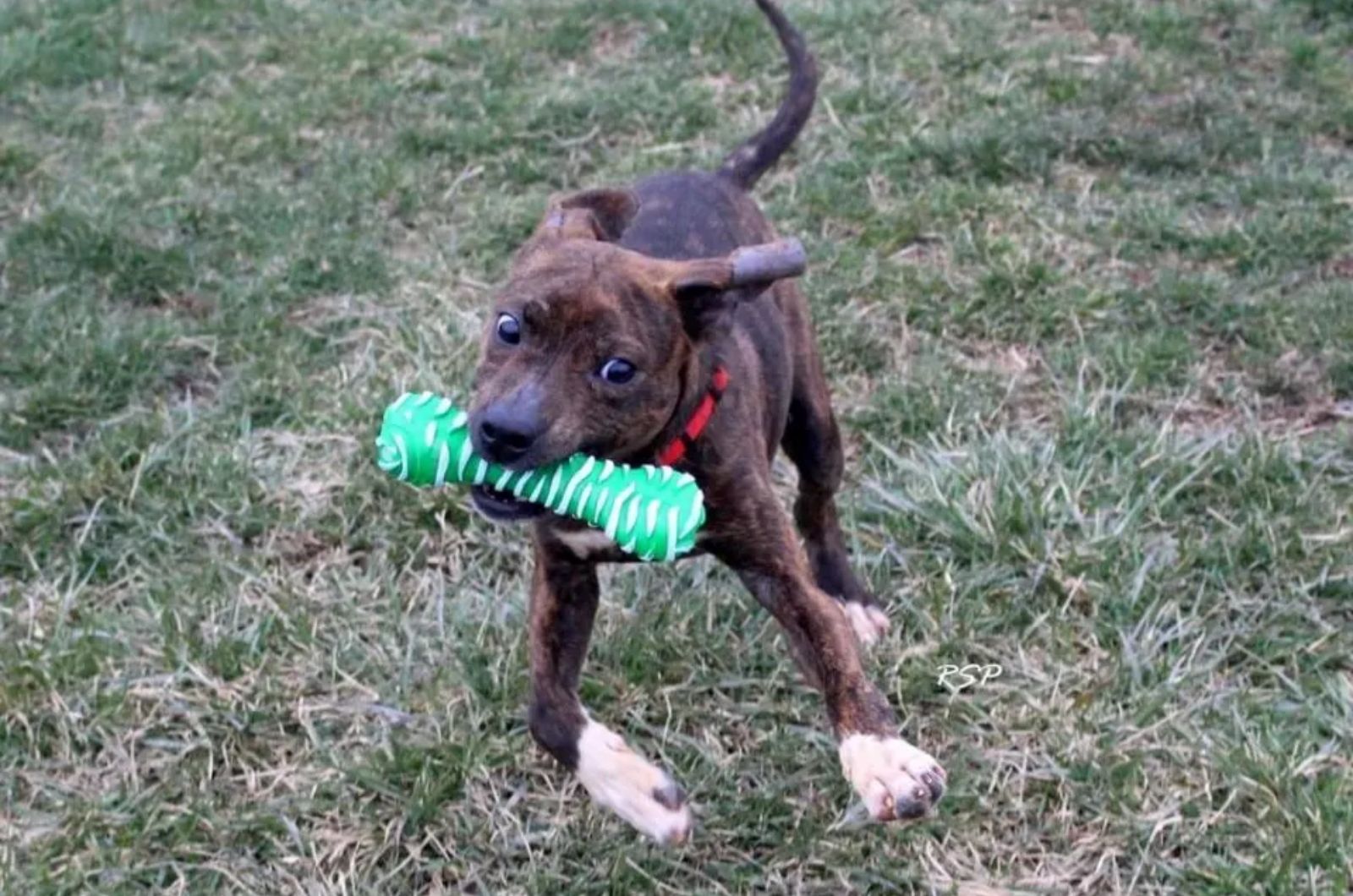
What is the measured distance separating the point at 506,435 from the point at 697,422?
54 cm

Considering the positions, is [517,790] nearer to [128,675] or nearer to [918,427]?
[128,675]

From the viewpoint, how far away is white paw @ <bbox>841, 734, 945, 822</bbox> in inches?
128

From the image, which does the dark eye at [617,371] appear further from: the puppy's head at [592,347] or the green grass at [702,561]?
the green grass at [702,561]

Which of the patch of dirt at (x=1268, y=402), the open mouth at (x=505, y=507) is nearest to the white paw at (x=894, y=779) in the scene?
the open mouth at (x=505, y=507)

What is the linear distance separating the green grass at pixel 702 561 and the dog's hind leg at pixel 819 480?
12 centimetres

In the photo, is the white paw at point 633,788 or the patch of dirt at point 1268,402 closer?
the white paw at point 633,788

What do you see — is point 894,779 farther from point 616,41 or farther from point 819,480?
point 616,41

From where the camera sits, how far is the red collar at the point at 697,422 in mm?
3484

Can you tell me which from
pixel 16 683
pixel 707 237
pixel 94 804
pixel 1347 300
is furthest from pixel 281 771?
A: pixel 1347 300

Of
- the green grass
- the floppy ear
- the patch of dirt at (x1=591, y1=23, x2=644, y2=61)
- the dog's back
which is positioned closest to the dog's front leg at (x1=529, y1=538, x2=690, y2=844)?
the green grass

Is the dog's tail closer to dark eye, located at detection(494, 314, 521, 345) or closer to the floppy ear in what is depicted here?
the floppy ear

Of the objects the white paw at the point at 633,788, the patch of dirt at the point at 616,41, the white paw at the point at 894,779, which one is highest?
the white paw at the point at 894,779

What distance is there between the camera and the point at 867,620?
4.45m

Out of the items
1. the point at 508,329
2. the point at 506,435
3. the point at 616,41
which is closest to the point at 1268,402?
the point at 508,329
